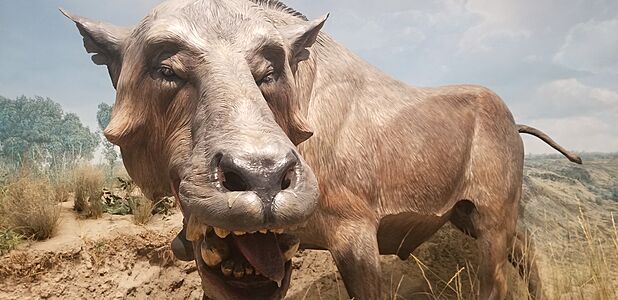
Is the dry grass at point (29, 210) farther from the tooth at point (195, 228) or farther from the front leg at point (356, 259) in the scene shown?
the tooth at point (195, 228)

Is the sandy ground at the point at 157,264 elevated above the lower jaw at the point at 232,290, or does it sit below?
below

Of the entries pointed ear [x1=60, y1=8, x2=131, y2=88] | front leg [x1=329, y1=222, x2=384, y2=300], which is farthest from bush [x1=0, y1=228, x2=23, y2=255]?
front leg [x1=329, y1=222, x2=384, y2=300]

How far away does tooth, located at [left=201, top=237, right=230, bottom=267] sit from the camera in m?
1.36

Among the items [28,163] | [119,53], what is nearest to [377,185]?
[119,53]

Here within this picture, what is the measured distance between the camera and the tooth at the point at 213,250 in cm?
136

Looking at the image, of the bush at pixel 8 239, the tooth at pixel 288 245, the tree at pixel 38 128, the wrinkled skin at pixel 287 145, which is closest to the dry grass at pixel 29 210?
the bush at pixel 8 239

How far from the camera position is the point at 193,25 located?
1.61 m

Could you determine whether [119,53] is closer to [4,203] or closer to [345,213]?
[345,213]

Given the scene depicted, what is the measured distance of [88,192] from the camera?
4.77 metres

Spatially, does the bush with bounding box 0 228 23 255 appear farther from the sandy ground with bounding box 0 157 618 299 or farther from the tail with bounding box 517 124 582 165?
the tail with bounding box 517 124 582 165

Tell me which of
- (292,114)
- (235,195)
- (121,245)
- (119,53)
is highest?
(119,53)

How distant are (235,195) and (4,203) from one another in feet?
13.1

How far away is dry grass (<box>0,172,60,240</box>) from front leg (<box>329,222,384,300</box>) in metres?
2.69

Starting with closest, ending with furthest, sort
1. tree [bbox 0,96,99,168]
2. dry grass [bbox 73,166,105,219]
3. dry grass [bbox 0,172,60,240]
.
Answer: dry grass [bbox 0,172,60,240]
dry grass [bbox 73,166,105,219]
tree [bbox 0,96,99,168]
